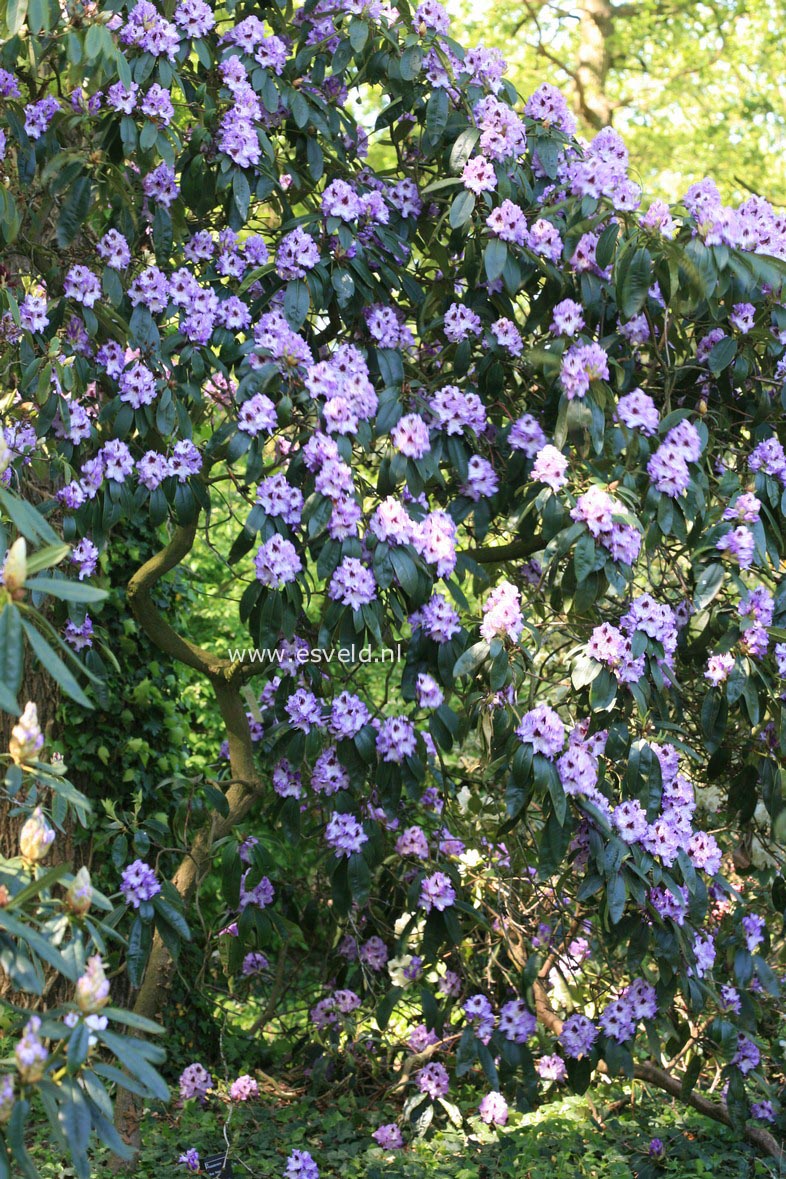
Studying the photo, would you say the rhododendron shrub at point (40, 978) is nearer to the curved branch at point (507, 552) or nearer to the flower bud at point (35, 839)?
the flower bud at point (35, 839)

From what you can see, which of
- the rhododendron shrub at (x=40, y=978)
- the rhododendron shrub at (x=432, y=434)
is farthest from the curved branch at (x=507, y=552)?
the rhododendron shrub at (x=40, y=978)

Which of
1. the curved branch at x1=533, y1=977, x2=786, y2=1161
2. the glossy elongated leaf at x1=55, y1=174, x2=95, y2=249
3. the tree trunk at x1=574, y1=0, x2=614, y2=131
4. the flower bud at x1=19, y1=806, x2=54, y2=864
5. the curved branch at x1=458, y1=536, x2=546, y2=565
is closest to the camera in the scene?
the flower bud at x1=19, y1=806, x2=54, y2=864

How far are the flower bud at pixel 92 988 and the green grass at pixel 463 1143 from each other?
172 cm

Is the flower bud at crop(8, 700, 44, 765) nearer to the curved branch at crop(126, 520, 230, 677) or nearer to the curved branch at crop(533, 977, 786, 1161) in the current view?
the curved branch at crop(126, 520, 230, 677)

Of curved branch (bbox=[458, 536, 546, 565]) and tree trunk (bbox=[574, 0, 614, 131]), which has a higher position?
tree trunk (bbox=[574, 0, 614, 131])

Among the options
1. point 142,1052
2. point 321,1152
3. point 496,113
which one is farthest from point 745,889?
point 142,1052

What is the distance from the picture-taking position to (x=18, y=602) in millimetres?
1363

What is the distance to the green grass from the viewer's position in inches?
118

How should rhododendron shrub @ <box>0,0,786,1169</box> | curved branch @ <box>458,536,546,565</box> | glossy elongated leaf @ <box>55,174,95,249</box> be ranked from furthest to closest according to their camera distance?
curved branch @ <box>458,536,546,565</box>, glossy elongated leaf @ <box>55,174,95,249</box>, rhododendron shrub @ <box>0,0,786,1169</box>

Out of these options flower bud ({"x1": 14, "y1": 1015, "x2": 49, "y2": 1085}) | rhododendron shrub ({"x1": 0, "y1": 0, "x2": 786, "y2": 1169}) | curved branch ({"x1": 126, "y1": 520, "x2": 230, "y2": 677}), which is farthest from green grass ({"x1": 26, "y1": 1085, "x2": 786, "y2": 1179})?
flower bud ({"x1": 14, "y1": 1015, "x2": 49, "y2": 1085})

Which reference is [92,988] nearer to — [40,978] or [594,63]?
[40,978]

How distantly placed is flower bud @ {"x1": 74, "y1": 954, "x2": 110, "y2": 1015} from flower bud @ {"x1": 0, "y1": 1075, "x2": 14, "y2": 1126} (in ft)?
0.37

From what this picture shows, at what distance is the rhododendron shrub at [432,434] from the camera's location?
2.38 metres

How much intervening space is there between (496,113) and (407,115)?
1.13 feet
